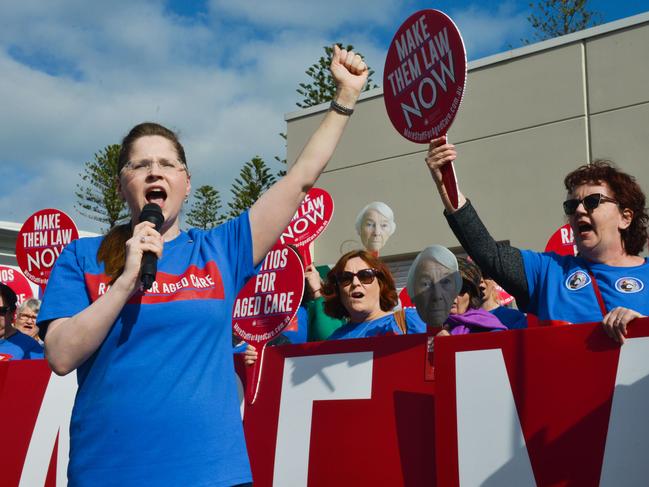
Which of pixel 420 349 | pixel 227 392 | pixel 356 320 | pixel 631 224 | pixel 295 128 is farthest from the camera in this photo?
pixel 295 128

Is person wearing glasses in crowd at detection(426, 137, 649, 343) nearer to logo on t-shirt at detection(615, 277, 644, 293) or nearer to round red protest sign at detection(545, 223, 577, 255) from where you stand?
logo on t-shirt at detection(615, 277, 644, 293)

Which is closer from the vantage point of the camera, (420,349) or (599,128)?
(420,349)

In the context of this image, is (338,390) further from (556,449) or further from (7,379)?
(7,379)

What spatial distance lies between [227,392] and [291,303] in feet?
8.80

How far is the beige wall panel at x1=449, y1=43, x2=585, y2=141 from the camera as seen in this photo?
13344 millimetres

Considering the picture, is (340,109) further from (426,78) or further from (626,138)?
(626,138)

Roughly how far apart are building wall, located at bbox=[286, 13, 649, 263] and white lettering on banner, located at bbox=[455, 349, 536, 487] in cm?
941

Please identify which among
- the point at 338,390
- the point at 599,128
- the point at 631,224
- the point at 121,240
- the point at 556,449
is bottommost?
the point at 556,449

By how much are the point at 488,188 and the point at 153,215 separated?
1235 cm

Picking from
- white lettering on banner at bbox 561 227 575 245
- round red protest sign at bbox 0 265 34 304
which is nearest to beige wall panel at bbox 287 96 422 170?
round red protest sign at bbox 0 265 34 304

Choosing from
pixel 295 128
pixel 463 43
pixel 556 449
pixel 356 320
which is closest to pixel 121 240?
pixel 463 43

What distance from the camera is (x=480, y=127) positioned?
1429cm

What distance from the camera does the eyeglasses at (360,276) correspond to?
4.66 m

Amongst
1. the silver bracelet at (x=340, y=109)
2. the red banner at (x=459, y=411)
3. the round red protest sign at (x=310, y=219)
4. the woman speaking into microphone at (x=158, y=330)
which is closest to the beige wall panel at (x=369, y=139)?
the round red protest sign at (x=310, y=219)
